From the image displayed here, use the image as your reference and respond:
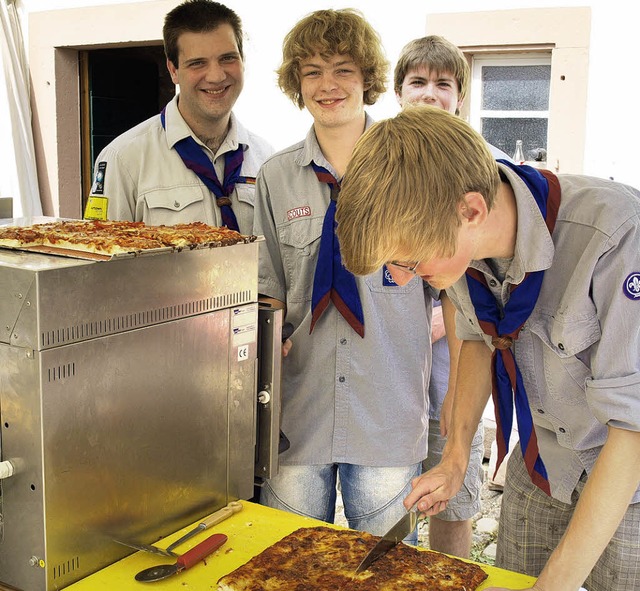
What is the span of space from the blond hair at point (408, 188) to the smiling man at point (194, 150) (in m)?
1.43

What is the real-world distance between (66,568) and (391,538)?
704mm

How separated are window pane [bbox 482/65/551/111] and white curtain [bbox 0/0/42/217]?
13.7ft

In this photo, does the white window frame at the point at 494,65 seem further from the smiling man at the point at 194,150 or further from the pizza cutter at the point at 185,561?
the pizza cutter at the point at 185,561

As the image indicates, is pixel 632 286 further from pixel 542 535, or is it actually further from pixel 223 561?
pixel 223 561

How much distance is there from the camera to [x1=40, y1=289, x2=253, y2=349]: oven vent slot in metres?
1.58

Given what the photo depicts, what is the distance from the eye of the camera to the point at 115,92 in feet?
26.2

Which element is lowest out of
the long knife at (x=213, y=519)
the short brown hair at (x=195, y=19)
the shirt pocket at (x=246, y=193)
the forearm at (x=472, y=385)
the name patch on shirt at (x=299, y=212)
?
the long knife at (x=213, y=519)

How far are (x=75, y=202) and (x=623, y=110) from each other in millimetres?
4980

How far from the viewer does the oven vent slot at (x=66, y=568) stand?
5.41 feet

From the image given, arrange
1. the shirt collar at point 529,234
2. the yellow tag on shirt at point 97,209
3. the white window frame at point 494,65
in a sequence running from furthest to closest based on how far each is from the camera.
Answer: the white window frame at point 494,65 → the yellow tag on shirt at point 97,209 → the shirt collar at point 529,234

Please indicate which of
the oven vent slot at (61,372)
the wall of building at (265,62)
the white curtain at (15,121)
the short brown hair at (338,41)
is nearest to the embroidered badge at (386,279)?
the short brown hair at (338,41)

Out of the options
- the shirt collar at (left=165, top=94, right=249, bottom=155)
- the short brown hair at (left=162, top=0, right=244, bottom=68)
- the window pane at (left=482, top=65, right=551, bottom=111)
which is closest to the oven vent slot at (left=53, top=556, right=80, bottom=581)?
the shirt collar at (left=165, top=94, right=249, bottom=155)

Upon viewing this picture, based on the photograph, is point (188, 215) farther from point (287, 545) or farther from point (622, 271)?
point (622, 271)

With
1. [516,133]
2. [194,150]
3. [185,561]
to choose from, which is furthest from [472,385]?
[516,133]
